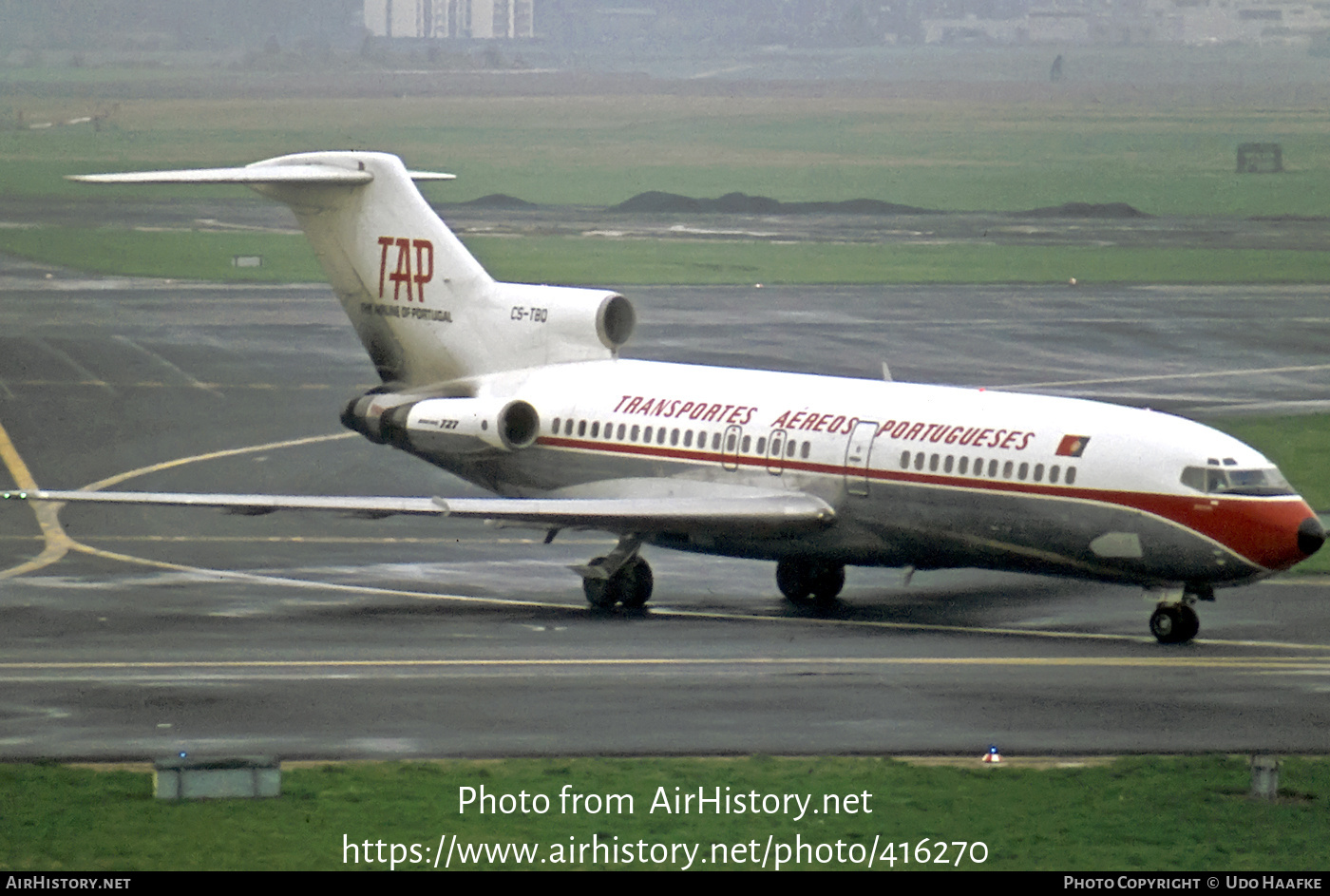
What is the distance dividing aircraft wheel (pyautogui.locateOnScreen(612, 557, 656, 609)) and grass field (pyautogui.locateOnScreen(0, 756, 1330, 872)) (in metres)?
10.5

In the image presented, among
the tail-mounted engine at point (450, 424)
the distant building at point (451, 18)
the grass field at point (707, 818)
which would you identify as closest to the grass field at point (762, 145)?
the distant building at point (451, 18)

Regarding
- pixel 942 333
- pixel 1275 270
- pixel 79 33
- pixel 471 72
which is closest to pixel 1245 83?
pixel 471 72

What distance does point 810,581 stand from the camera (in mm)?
33844

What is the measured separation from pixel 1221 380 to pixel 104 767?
42.1 m

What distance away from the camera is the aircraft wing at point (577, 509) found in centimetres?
3194

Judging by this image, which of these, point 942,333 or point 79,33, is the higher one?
point 79,33

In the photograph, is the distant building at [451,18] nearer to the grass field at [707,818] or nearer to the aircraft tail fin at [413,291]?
the aircraft tail fin at [413,291]

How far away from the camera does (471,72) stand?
15112 cm

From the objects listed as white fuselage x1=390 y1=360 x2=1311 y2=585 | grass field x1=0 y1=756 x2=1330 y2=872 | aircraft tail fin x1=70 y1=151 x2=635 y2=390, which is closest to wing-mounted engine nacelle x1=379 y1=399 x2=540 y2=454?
→ white fuselage x1=390 y1=360 x2=1311 y2=585

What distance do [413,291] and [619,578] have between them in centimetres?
739

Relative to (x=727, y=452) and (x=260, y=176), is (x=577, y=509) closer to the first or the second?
(x=727, y=452)

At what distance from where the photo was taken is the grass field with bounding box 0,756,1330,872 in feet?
61.4

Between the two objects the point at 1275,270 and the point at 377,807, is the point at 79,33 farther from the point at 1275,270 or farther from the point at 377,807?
the point at 377,807

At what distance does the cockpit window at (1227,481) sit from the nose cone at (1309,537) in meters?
0.62
